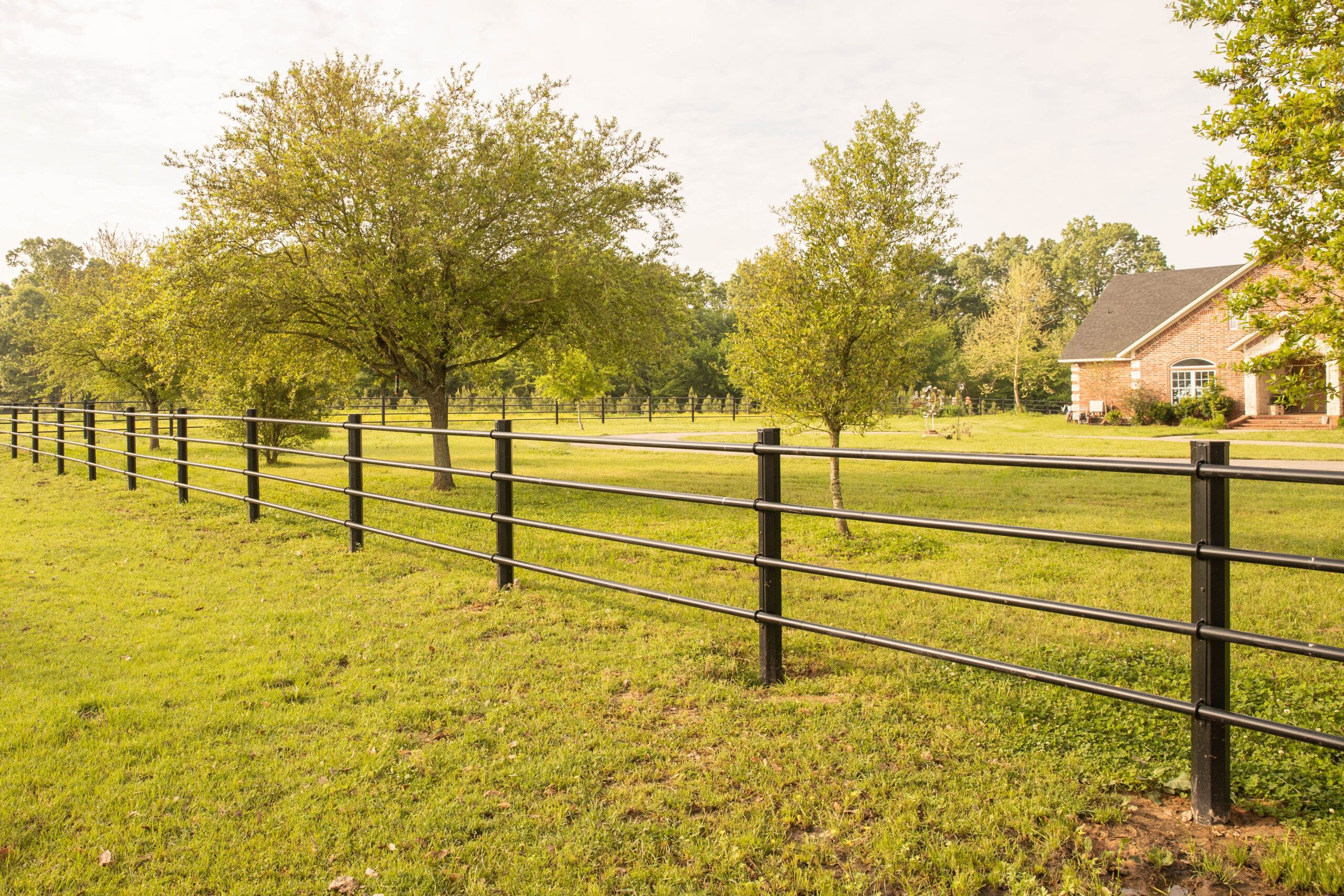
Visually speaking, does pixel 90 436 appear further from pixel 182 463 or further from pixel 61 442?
pixel 182 463

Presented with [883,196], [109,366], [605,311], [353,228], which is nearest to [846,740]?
[883,196]

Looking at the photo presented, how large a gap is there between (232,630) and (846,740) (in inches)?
158

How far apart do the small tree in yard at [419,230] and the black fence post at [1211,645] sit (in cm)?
983

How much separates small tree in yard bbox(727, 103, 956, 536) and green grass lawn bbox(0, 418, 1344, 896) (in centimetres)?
226

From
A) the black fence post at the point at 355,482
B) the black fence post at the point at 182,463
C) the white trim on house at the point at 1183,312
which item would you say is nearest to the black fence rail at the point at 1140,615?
the black fence post at the point at 355,482

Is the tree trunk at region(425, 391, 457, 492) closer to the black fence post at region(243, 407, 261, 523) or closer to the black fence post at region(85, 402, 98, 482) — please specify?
the black fence post at region(243, 407, 261, 523)

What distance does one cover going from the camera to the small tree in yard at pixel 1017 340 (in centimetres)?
4888

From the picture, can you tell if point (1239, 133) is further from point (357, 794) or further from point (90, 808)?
point (90, 808)

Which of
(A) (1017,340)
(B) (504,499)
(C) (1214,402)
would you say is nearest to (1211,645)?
(B) (504,499)

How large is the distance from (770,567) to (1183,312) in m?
34.0

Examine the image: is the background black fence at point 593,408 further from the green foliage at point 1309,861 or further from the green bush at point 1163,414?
the green foliage at point 1309,861

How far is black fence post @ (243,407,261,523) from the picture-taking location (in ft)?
27.4

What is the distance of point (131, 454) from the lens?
37.5 ft

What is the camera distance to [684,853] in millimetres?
2609
